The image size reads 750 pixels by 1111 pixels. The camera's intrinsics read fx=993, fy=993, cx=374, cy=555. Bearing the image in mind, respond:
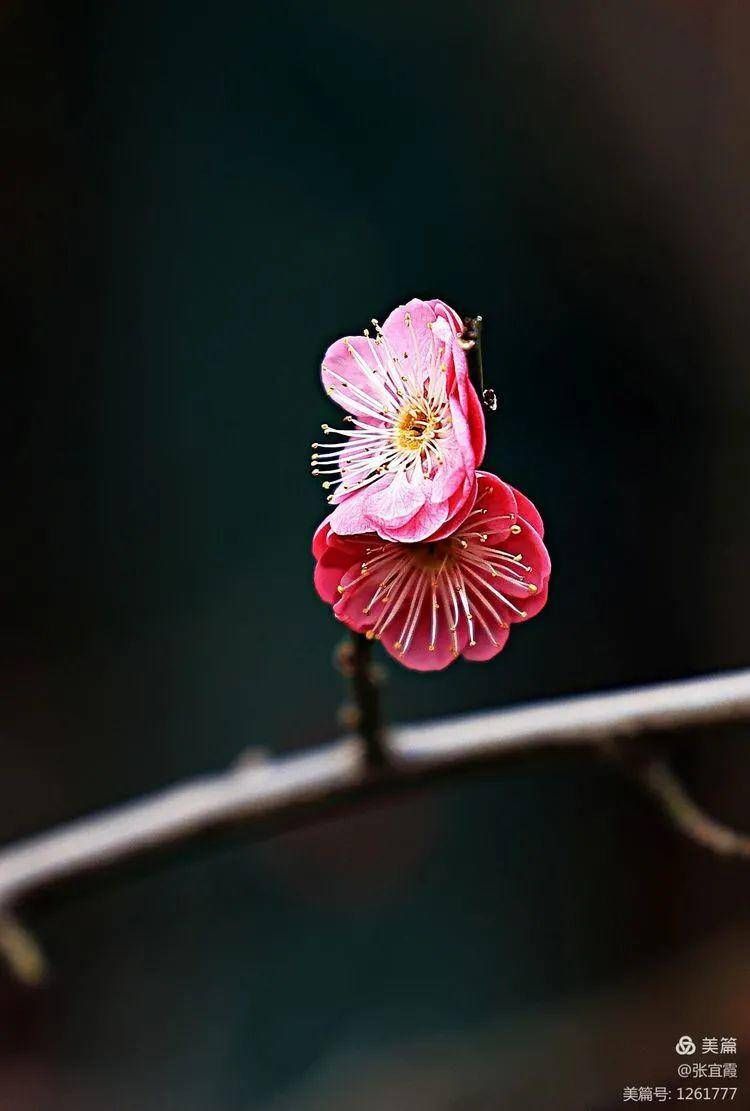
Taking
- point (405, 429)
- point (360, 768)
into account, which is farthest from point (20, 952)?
point (405, 429)

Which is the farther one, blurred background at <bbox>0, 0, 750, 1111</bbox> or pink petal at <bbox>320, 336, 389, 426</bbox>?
blurred background at <bbox>0, 0, 750, 1111</bbox>

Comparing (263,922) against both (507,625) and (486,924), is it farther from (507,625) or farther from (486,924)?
(507,625)

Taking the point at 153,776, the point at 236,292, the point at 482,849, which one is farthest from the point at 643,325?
the point at 153,776

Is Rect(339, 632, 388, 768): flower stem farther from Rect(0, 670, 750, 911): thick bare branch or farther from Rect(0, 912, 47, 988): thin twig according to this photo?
Rect(0, 912, 47, 988): thin twig

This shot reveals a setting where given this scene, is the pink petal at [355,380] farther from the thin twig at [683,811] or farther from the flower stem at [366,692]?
the thin twig at [683,811]

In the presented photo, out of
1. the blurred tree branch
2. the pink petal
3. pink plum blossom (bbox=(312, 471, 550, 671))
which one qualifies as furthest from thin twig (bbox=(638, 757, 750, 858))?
the pink petal

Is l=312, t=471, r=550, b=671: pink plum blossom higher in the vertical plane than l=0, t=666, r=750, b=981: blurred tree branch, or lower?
higher

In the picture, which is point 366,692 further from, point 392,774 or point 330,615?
point 330,615
